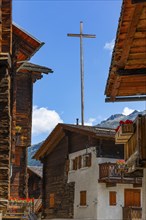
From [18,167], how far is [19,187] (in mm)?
1369

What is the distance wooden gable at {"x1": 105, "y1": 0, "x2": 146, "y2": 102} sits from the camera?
16.0ft

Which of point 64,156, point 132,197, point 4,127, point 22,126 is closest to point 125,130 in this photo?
point 4,127

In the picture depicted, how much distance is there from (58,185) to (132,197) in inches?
316

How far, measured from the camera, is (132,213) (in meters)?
28.8

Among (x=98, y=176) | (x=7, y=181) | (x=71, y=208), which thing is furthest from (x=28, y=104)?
(x=7, y=181)

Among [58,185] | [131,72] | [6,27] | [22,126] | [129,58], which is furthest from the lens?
[58,185]

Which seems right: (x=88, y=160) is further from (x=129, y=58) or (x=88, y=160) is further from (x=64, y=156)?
(x=129, y=58)

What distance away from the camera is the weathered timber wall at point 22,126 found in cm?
2858

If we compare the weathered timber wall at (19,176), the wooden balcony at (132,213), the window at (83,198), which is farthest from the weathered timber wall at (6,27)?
the window at (83,198)

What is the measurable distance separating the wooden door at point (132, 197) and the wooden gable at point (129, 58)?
22.6 m

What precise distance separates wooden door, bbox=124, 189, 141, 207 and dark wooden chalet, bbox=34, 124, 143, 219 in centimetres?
83

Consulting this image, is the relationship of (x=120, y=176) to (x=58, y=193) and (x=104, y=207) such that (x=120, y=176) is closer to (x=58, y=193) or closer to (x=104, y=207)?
(x=104, y=207)

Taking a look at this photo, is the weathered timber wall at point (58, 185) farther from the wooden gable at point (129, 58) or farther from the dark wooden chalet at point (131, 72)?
the wooden gable at point (129, 58)

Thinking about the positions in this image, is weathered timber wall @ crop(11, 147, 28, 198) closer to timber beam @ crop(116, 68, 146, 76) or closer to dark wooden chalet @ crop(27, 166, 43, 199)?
dark wooden chalet @ crop(27, 166, 43, 199)
